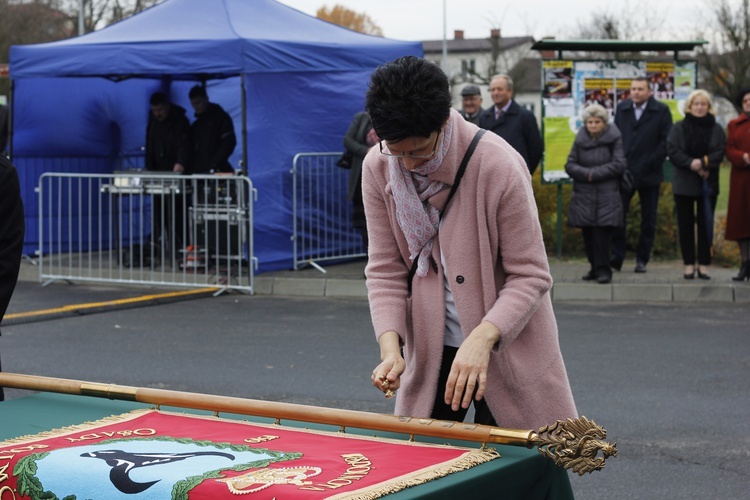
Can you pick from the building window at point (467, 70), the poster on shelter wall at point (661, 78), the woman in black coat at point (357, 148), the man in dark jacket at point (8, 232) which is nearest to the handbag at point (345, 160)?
the woman in black coat at point (357, 148)

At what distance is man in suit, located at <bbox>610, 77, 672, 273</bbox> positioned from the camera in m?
12.8

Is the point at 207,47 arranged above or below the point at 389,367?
above

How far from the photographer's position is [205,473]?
8.58 feet

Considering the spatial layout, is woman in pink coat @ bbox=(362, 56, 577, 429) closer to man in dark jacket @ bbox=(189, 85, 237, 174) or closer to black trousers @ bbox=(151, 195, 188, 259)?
black trousers @ bbox=(151, 195, 188, 259)

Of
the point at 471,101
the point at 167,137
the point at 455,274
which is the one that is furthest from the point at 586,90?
the point at 455,274

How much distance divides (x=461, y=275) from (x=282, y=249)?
1059 centimetres

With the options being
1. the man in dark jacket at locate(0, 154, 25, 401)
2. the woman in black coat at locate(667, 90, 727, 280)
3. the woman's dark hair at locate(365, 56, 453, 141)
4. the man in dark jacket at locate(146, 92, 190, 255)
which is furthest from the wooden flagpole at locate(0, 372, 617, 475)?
the man in dark jacket at locate(146, 92, 190, 255)

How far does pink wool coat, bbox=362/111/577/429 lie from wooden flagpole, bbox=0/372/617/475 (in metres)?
0.32

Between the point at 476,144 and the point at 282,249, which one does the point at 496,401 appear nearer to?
the point at 476,144

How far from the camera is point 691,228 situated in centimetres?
1237

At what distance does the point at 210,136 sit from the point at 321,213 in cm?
175

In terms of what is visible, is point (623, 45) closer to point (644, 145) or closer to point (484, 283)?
point (644, 145)

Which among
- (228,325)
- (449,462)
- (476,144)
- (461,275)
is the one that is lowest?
A: (228,325)

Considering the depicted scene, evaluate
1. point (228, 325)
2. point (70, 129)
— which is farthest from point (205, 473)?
point (70, 129)
